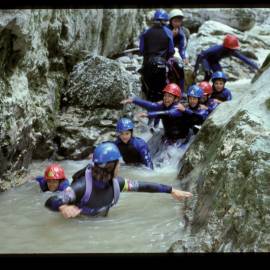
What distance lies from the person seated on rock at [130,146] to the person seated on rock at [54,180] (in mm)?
1562

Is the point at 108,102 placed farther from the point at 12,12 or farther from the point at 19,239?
the point at 19,239

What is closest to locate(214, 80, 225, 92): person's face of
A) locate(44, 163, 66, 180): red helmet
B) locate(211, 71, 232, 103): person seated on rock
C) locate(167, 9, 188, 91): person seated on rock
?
locate(211, 71, 232, 103): person seated on rock

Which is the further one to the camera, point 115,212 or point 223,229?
point 115,212

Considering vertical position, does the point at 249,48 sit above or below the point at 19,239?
above

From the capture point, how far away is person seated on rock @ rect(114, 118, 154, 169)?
7383 mm

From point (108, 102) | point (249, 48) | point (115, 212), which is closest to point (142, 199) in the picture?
point (115, 212)

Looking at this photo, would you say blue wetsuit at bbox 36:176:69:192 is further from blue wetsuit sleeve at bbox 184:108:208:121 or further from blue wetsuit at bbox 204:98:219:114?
blue wetsuit at bbox 204:98:219:114

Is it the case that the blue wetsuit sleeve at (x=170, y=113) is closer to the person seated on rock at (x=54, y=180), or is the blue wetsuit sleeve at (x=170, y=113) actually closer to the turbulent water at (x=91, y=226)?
the turbulent water at (x=91, y=226)

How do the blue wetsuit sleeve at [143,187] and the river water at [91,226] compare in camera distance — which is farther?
the blue wetsuit sleeve at [143,187]

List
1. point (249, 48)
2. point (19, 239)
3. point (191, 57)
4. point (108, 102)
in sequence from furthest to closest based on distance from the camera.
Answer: point (249, 48), point (191, 57), point (108, 102), point (19, 239)

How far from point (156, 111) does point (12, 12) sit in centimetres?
334

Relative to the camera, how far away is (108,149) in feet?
15.5

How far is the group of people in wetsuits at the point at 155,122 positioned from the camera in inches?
191

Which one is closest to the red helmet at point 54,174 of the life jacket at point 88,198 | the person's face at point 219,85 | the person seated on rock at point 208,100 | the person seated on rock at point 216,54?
the life jacket at point 88,198
